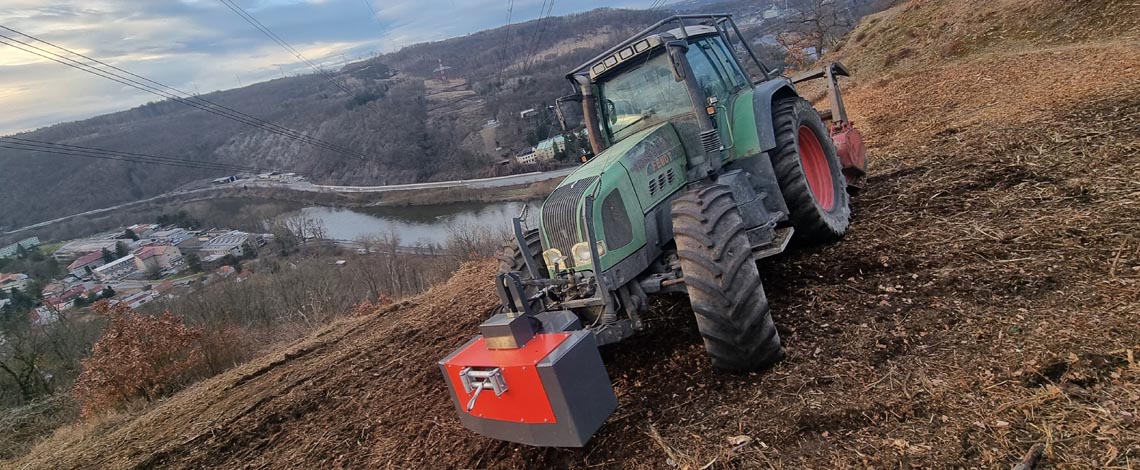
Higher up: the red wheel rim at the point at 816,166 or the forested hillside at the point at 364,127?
the forested hillside at the point at 364,127

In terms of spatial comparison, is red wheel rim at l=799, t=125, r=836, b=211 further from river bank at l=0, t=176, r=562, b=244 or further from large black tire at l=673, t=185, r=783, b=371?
river bank at l=0, t=176, r=562, b=244

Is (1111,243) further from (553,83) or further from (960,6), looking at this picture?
(553,83)

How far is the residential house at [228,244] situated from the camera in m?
47.8

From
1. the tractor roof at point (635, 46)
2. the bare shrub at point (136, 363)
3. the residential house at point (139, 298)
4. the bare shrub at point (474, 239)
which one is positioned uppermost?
the tractor roof at point (635, 46)

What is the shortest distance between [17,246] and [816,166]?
70973 millimetres

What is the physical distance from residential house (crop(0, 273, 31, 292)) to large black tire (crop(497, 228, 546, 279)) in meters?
50.1

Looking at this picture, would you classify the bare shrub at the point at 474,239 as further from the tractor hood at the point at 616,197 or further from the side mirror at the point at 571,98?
the tractor hood at the point at 616,197

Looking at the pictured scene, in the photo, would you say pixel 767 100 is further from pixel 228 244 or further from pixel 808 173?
pixel 228 244

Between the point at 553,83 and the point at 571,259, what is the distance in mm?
40279

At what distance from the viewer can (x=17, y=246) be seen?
170ft

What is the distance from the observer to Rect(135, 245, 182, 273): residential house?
48.0 metres

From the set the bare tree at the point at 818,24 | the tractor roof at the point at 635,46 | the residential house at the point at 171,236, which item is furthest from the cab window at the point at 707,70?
the residential house at the point at 171,236

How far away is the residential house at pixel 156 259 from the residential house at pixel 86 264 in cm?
347

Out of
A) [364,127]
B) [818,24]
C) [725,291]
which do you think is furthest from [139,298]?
[725,291]
